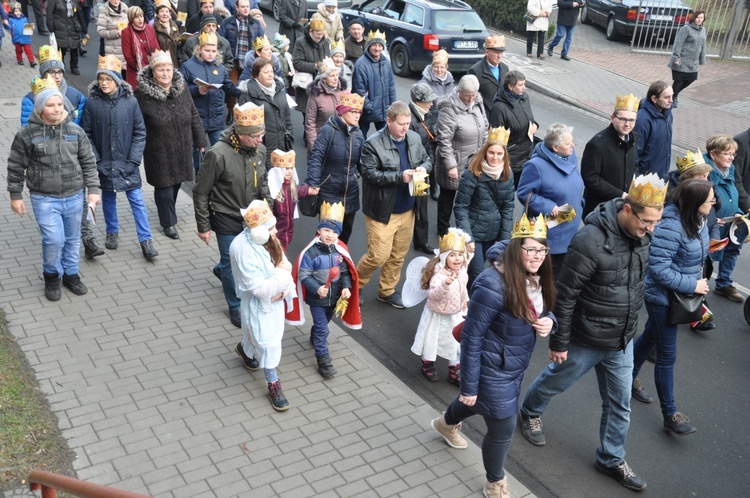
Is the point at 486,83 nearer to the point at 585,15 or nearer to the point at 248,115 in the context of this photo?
the point at 248,115

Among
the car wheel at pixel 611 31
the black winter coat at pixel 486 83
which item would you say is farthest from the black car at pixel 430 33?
the black winter coat at pixel 486 83

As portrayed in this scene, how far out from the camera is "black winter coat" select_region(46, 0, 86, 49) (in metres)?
15.6

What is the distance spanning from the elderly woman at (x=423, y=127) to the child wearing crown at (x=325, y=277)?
2218mm

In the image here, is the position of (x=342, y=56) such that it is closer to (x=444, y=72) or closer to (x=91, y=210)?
(x=444, y=72)

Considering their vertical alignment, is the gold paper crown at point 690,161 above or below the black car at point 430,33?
above

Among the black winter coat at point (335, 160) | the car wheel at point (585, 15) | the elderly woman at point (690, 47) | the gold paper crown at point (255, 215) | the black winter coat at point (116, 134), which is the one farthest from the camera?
the car wheel at point (585, 15)

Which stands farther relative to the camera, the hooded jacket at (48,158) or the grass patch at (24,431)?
the hooded jacket at (48,158)

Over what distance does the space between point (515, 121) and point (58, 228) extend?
4946mm

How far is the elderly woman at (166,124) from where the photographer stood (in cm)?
859

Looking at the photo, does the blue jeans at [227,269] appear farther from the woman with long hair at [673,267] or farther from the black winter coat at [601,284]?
the woman with long hair at [673,267]

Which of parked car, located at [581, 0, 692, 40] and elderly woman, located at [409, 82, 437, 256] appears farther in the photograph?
parked car, located at [581, 0, 692, 40]

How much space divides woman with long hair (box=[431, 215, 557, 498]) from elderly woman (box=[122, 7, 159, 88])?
26.6 ft

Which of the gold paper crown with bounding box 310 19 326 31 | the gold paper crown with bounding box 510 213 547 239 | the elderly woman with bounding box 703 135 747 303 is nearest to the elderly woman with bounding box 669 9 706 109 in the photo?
the gold paper crown with bounding box 310 19 326 31

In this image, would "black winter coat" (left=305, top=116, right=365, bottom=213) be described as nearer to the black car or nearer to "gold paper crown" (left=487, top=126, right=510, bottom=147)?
"gold paper crown" (left=487, top=126, right=510, bottom=147)
